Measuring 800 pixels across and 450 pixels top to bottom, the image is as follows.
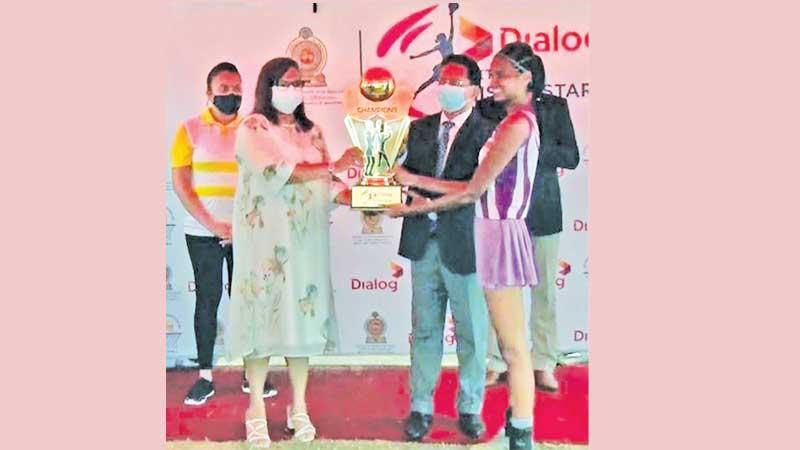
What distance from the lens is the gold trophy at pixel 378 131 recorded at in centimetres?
379

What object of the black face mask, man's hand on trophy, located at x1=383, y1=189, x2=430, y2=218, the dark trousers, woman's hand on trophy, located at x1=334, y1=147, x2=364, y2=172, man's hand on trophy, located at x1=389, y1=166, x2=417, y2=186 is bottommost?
the dark trousers

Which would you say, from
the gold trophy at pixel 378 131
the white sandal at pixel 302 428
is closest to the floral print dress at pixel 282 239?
the gold trophy at pixel 378 131

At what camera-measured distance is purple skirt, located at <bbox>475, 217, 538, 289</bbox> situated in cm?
371

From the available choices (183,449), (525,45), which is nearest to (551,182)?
(525,45)

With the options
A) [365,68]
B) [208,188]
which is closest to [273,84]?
[365,68]

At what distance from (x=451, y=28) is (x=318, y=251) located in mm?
919

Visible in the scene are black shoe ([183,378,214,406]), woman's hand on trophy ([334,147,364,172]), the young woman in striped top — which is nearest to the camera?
the young woman in striped top

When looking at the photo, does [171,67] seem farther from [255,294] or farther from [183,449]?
[183,449]

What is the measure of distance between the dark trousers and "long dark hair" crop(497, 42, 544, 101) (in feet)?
3.98

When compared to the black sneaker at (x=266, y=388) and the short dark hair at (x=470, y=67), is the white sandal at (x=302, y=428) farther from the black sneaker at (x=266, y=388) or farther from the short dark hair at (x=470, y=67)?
the short dark hair at (x=470, y=67)

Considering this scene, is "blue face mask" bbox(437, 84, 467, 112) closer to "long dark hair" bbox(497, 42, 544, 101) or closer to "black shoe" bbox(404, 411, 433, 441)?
"long dark hair" bbox(497, 42, 544, 101)

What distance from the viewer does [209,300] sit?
154 inches

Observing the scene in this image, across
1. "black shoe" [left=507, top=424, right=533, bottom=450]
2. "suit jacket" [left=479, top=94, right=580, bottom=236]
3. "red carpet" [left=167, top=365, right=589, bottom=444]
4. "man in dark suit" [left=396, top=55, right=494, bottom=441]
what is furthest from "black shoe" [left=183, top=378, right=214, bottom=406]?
"suit jacket" [left=479, top=94, right=580, bottom=236]

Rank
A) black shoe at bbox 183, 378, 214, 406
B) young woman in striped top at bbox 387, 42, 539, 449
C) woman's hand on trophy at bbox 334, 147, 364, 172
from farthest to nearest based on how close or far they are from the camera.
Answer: black shoe at bbox 183, 378, 214, 406 → woman's hand on trophy at bbox 334, 147, 364, 172 → young woman in striped top at bbox 387, 42, 539, 449
